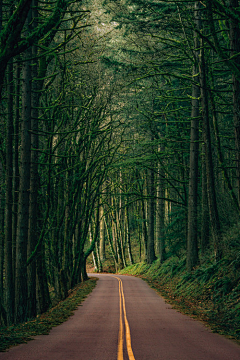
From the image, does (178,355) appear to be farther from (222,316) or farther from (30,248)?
(30,248)

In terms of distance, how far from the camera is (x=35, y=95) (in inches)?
516

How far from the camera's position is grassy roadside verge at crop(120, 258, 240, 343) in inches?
406

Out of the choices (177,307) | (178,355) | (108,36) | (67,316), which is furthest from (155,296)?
(108,36)

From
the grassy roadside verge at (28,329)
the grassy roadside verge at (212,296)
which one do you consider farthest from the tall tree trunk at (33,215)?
the grassy roadside verge at (212,296)

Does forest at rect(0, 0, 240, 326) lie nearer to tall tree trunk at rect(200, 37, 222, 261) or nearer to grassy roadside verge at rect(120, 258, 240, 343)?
tall tree trunk at rect(200, 37, 222, 261)

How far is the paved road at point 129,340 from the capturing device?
686cm

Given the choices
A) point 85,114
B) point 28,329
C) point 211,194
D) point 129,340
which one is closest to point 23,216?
point 28,329

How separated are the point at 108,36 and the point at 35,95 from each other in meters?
8.17

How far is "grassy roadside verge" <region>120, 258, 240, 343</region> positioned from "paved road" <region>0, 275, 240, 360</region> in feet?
2.04

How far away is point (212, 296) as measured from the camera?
42.8 feet

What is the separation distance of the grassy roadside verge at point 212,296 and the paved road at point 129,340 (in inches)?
24.5

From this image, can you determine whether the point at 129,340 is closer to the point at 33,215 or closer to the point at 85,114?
the point at 33,215

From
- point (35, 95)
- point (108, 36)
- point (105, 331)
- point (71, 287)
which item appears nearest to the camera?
point (105, 331)

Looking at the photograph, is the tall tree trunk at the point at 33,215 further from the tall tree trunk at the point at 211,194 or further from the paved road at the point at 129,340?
the tall tree trunk at the point at 211,194
